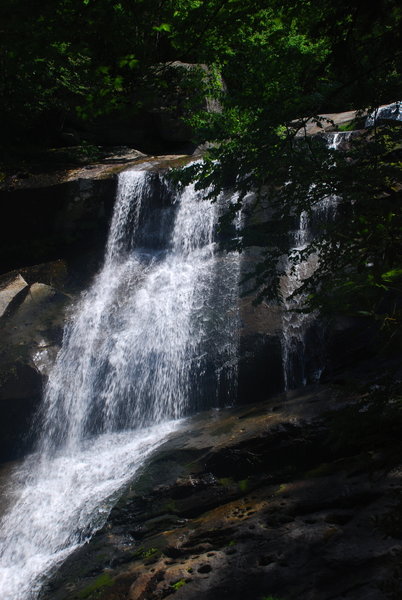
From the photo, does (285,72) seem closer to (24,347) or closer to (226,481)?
(226,481)

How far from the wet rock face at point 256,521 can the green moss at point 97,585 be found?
0.02 m

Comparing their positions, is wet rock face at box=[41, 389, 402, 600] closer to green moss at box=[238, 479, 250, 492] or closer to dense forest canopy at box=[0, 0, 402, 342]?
green moss at box=[238, 479, 250, 492]

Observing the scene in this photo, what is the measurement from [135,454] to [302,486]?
3917mm

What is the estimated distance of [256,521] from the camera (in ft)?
15.9

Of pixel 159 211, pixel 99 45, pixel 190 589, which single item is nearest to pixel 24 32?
pixel 99 45

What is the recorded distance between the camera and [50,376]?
10.7 m

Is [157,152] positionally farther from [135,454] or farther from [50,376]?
[135,454]

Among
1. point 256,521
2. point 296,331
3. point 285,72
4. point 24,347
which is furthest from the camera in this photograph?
point 24,347

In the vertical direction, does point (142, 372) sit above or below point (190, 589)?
above

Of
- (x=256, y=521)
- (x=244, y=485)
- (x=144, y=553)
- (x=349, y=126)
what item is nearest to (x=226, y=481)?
(x=244, y=485)

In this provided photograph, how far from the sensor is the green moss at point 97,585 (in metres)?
4.89

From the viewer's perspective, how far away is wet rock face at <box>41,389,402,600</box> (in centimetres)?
371

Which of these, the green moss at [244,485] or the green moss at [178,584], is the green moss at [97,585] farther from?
the green moss at [244,485]

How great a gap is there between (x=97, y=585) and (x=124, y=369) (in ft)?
19.0
